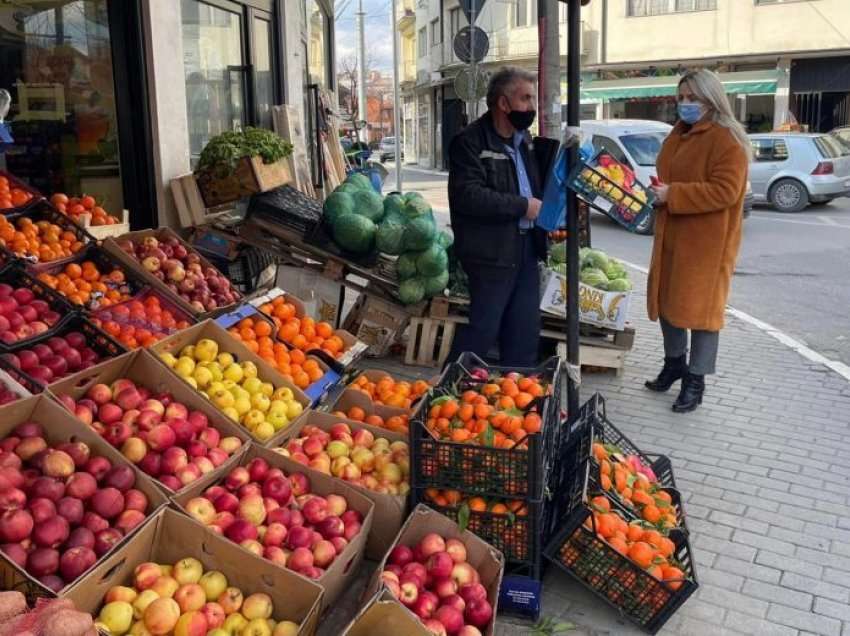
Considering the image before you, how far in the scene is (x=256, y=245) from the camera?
6570 mm

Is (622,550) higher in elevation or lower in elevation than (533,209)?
lower

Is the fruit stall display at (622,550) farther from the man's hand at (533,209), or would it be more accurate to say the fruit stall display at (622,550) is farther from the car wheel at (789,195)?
the car wheel at (789,195)

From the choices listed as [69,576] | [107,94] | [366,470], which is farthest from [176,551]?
[107,94]

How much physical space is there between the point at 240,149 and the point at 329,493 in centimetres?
397

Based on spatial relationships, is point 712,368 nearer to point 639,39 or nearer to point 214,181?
point 214,181

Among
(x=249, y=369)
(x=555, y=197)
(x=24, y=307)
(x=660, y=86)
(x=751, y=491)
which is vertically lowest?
(x=751, y=491)

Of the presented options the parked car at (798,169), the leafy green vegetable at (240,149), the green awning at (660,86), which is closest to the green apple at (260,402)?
the leafy green vegetable at (240,149)

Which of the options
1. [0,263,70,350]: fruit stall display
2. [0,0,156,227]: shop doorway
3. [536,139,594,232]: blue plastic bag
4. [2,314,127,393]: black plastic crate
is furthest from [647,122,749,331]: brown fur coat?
[0,0,156,227]: shop doorway

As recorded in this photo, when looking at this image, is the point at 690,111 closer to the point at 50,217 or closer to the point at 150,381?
the point at 150,381

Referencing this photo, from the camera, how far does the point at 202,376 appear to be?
12.8ft

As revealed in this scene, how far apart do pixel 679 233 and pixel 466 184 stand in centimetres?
146

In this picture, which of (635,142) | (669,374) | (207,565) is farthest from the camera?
(635,142)

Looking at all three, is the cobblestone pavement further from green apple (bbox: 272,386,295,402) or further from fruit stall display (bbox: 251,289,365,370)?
fruit stall display (bbox: 251,289,365,370)

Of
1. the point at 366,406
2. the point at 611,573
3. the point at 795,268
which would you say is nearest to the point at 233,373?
the point at 366,406
